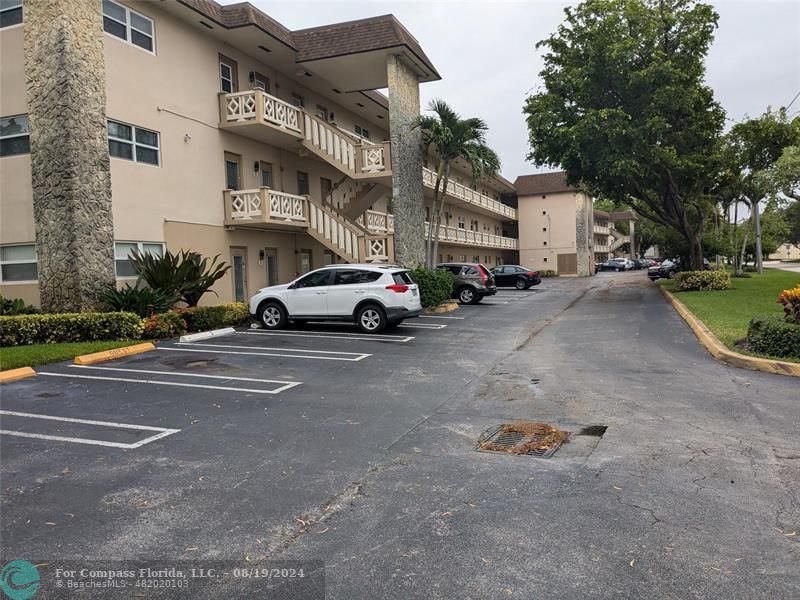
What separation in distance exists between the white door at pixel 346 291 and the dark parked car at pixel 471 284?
10.0 metres

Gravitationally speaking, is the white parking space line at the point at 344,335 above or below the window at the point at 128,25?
below

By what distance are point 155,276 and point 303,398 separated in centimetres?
836

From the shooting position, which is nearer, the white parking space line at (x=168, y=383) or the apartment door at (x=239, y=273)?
the white parking space line at (x=168, y=383)

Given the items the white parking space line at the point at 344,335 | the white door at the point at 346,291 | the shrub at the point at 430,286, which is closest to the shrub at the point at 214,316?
the white parking space line at the point at 344,335

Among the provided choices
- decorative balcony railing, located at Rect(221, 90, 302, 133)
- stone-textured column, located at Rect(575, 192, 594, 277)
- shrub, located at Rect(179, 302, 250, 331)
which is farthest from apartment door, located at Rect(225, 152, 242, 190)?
stone-textured column, located at Rect(575, 192, 594, 277)

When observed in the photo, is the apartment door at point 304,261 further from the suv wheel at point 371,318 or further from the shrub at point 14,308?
the shrub at point 14,308

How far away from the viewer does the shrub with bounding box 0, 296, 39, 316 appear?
45.1 feet

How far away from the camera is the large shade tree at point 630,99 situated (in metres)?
21.9

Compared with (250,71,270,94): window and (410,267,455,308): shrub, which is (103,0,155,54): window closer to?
(250,71,270,94): window

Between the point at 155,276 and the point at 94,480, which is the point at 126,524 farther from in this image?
the point at 155,276

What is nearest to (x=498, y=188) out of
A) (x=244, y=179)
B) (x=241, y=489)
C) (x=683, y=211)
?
(x=683, y=211)

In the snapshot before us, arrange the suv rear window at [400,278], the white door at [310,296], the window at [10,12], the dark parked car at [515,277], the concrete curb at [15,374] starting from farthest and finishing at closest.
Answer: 1. the dark parked car at [515,277]
2. the white door at [310,296]
3. the suv rear window at [400,278]
4. the window at [10,12]
5. the concrete curb at [15,374]

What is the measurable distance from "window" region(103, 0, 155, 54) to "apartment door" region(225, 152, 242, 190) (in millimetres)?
4026

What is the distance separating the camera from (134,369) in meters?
10.3
